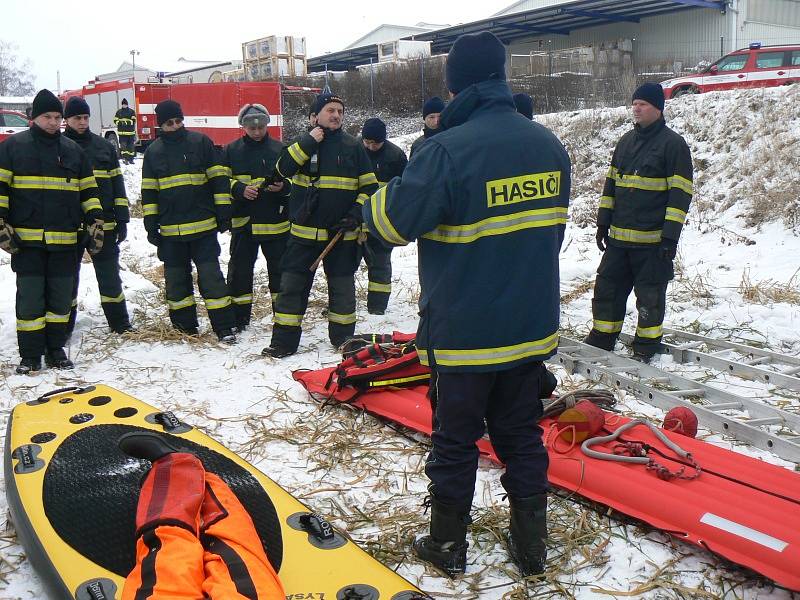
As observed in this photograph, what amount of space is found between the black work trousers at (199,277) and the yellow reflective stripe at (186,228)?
0.07m

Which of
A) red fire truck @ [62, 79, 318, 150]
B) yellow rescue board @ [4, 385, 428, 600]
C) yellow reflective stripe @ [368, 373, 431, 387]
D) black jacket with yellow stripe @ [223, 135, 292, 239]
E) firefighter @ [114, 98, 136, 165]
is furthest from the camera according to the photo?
firefighter @ [114, 98, 136, 165]

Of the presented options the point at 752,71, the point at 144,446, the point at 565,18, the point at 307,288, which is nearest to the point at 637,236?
the point at 307,288

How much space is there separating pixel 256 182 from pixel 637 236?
351 centimetres

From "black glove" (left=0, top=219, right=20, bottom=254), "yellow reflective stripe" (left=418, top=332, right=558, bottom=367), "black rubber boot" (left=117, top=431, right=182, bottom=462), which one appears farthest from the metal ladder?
"black glove" (left=0, top=219, right=20, bottom=254)

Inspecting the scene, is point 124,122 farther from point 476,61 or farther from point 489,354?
point 489,354

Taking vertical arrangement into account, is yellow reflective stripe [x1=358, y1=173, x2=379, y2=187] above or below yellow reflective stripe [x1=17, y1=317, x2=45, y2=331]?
above

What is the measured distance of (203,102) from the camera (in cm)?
2106

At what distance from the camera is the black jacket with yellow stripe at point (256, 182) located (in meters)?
6.58

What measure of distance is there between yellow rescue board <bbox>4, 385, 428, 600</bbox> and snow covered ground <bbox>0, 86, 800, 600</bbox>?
1.05 ft

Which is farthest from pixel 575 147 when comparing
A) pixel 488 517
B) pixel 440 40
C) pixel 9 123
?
pixel 440 40

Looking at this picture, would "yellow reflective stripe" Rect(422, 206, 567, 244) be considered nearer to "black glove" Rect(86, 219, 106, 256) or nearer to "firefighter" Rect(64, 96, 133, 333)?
"black glove" Rect(86, 219, 106, 256)

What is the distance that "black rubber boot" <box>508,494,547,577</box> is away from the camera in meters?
2.96

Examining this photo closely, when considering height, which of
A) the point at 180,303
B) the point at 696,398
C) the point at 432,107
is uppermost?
the point at 432,107

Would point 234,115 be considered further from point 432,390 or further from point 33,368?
point 432,390
